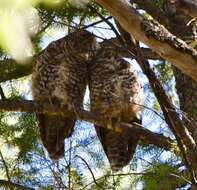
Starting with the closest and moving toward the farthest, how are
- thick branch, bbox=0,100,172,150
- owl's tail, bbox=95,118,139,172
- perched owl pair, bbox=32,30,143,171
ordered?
thick branch, bbox=0,100,172,150
owl's tail, bbox=95,118,139,172
perched owl pair, bbox=32,30,143,171

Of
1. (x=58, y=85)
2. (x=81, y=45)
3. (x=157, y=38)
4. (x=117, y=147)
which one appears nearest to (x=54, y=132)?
(x=58, y=85)

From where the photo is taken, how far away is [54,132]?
3.34 m

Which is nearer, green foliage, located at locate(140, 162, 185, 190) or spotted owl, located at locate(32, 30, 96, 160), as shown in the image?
green foliage, located at locate(140, 162, 185, 190)

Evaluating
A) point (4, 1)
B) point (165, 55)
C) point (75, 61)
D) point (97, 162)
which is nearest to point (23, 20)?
point (4, 1)

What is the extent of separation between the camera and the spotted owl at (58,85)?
3221 millimetres

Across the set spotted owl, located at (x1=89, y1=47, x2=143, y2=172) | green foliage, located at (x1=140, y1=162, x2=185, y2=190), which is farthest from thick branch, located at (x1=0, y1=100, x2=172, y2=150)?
spotted owl, located at (x1=89, y1=47, x2=143, y2=172)

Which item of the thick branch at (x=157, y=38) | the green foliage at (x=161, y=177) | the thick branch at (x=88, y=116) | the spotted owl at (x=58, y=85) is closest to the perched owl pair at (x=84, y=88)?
the spotted owl at (x=58, y=85)

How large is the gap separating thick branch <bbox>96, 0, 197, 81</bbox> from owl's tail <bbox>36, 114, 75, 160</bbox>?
5.86 ft

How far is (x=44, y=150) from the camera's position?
10.6 feet

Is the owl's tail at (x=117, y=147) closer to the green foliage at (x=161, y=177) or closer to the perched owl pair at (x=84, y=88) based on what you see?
the perched owl pair at (x=84, y=88)

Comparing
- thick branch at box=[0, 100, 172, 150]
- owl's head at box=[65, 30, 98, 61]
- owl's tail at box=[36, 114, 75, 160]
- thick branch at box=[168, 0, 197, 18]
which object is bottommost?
thick branch at box=[168, 0, 197, 18]

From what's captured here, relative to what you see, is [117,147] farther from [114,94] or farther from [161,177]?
[161,177]

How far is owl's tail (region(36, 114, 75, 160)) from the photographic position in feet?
10.4

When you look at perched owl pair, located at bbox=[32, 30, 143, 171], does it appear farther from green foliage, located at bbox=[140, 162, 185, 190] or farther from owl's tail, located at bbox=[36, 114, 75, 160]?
green foliage, located at bbox=[140, 162, 185, 190]
